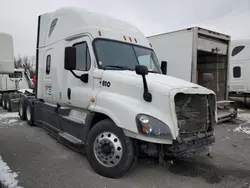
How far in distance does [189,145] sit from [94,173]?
178 centimetres

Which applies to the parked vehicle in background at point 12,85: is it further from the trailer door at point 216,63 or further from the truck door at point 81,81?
the trailer door at point 216,63

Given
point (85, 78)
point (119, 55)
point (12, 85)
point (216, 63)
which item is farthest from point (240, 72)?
point (12, 85)

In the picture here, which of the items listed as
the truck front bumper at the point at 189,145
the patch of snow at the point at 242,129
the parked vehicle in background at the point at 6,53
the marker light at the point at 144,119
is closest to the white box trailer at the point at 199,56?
the patch of snow at the point at 242,129

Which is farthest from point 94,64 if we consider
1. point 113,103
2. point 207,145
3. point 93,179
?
point 207,145

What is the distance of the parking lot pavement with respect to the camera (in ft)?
12.0

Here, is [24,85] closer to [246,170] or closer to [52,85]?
[52,85]

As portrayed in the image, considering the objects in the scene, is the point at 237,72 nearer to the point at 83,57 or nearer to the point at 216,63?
the point at 216,63

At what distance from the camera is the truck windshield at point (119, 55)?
4434 millimetres

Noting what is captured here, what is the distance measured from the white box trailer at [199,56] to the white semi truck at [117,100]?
204cm

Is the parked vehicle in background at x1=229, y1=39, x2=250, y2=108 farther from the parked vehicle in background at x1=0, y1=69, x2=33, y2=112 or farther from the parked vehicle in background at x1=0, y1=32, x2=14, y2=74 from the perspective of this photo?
the parked vehicle in background at x1=0, y1=32, x2=14, y2=74

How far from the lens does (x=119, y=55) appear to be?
465 cm

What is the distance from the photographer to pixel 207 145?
13.2ft

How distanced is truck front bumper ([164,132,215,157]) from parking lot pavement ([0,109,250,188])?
0.56 metres

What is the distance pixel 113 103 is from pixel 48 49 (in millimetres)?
3735
